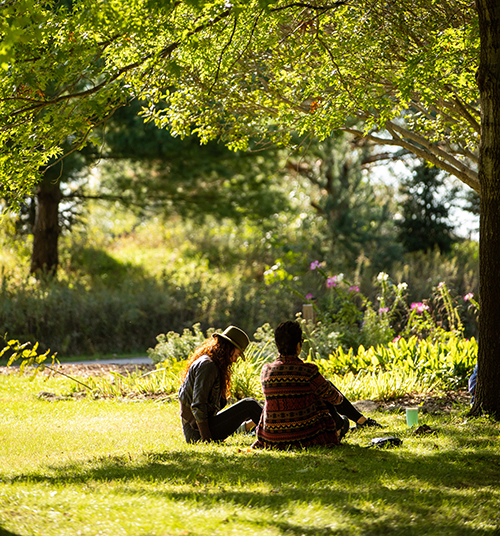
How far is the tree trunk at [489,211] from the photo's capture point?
5586 mm

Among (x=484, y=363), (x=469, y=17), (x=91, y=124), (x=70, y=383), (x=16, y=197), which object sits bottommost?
(x=70, y=383)

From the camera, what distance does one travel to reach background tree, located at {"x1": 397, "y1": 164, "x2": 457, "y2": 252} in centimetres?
2042

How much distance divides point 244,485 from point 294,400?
999 millimetres

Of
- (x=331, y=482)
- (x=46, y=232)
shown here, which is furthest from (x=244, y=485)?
(x=46, y=232)

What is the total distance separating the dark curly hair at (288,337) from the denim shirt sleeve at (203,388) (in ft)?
2.23

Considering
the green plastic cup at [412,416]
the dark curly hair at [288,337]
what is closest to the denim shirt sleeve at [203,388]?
the dark curly hair at [288,337]

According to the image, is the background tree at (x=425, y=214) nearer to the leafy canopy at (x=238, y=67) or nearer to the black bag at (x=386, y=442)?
the leafy canopy at (x=238, y=67)

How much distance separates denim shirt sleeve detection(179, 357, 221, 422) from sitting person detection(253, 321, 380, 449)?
457 millimetres

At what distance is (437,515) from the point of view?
345cm

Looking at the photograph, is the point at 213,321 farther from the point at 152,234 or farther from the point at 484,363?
the point at 152,234

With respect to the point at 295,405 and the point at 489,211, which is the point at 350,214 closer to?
the point at 489,211

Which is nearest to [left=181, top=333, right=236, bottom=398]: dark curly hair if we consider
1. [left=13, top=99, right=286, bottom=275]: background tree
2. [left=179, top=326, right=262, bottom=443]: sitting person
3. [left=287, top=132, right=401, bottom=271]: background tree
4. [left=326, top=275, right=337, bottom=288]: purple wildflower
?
[left=179, top=326, right=262, bottom=443]: sitting person

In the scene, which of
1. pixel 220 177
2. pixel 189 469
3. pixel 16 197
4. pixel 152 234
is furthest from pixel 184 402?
pixel 152 234

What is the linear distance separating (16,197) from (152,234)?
17.8m
